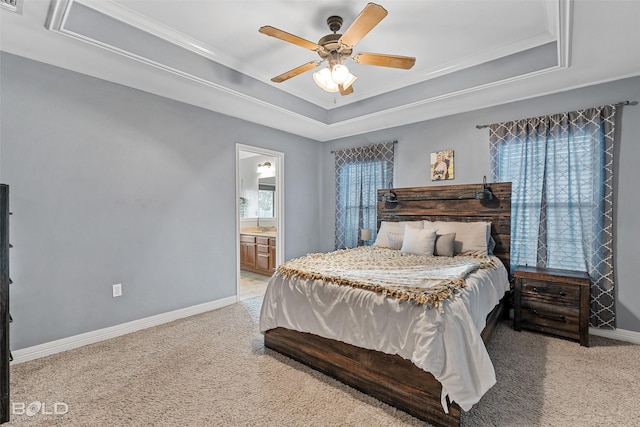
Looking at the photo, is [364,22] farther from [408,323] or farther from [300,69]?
[408,323]

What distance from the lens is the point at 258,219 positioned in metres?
6.53

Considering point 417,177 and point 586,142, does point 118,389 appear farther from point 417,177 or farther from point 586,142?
point 586,142

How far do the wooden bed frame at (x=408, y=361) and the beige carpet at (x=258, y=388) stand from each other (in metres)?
0.07

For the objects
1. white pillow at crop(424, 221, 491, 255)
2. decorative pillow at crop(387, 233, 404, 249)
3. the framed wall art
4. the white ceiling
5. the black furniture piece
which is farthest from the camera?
the framed wall art

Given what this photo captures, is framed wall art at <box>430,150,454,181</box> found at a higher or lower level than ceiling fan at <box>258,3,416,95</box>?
lower

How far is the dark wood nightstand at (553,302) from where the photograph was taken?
2.69m

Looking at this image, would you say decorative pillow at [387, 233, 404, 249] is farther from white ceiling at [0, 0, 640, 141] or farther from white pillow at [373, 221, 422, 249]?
Answer: white ceiling at [0, 0, 640, 141]

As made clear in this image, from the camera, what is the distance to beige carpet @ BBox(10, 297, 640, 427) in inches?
70.1

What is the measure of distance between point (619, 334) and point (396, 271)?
2315 mm

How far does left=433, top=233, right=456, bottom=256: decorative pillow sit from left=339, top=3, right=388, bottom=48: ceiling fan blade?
86.2 inches

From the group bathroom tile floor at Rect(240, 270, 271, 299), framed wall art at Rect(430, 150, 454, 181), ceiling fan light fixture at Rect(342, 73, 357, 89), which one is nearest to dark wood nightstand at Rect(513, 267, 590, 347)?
framed wall art at Rect(430, 150, 454, 181)

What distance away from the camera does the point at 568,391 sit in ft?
6.68

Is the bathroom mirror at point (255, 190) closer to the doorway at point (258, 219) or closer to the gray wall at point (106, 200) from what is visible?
the doorway at point (258, 219)

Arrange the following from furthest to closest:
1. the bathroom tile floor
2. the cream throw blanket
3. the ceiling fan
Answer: the bathroom tile floor → the ceiling fan → the cream throw blanket
